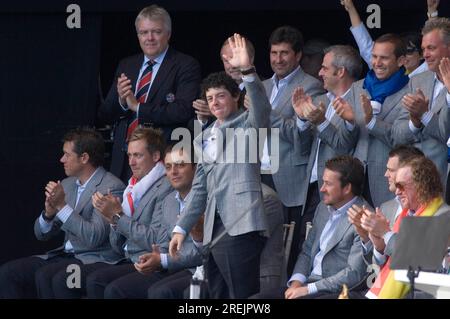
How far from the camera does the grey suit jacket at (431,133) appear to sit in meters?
8.09

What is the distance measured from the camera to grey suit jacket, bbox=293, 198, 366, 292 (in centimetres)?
770

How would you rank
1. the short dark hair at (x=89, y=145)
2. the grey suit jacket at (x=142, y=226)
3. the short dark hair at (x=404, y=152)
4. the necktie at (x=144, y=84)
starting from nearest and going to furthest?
1. the short dark hair at (x=404, y=152)
2. the grey suit jacket at (x=142, y=226)
3. the short dark hair at (x=89, y=145)
4. the necktie at (x=144, y=84)

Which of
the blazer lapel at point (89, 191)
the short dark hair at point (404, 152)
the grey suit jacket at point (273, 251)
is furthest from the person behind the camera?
the blazer lapel at point (89, 191)

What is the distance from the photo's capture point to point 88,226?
8.98m

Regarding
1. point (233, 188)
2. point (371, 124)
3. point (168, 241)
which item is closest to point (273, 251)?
point (233, 188)

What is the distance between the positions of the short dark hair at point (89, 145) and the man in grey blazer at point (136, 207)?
0.89ft

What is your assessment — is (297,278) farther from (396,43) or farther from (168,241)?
(396,43)

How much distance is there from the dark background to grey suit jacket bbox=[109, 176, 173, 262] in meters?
1.27

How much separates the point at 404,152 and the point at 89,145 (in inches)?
97.0

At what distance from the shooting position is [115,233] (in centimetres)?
890

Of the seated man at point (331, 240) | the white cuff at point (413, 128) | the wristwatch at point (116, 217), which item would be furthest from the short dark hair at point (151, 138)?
the white cuff at point (413, 128)

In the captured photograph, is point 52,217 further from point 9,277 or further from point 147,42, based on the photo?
point 147,42

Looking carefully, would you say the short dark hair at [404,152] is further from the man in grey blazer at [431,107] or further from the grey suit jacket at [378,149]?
the grey suit jacket at [378,149]

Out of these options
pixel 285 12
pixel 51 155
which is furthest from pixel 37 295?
pixel 285 12
